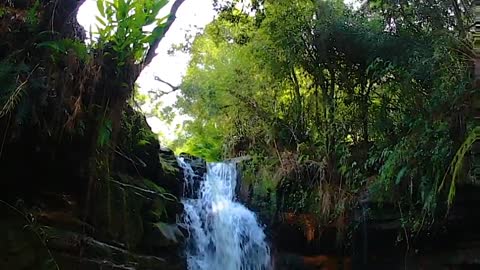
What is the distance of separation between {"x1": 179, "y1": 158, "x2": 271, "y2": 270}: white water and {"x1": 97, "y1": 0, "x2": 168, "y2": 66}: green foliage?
3.22 metres

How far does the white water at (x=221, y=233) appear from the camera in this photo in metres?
7.70

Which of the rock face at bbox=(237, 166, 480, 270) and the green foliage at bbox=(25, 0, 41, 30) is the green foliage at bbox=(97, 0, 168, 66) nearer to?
the green foliage at bbox=(25, 0, 41, 30)

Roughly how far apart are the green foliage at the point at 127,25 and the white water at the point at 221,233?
3.22m

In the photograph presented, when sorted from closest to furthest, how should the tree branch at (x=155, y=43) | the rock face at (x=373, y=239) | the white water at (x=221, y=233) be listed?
the tree branch at (x=155, y=43), the rock face at (x=373, y=239), the white water at (x=221, y=233)

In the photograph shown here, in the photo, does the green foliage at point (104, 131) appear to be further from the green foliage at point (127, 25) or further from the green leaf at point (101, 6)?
the green leaf at point (101, 6)

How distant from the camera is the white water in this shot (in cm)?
770

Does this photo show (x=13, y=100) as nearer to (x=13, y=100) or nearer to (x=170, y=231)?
(x=13, y=100)

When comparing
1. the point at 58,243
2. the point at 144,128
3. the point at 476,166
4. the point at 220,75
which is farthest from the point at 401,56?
the point at 58,243

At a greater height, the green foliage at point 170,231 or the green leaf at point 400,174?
the green leaf at point 400,174

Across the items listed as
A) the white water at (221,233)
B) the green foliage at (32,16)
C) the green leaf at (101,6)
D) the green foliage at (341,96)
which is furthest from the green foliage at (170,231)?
the green foliage at (32,16)

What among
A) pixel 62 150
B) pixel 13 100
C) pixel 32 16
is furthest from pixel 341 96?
pixel 13 100

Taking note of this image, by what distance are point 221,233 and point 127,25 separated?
417cm

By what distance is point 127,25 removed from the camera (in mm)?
5094

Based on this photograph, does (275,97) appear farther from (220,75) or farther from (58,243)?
(58,243)
